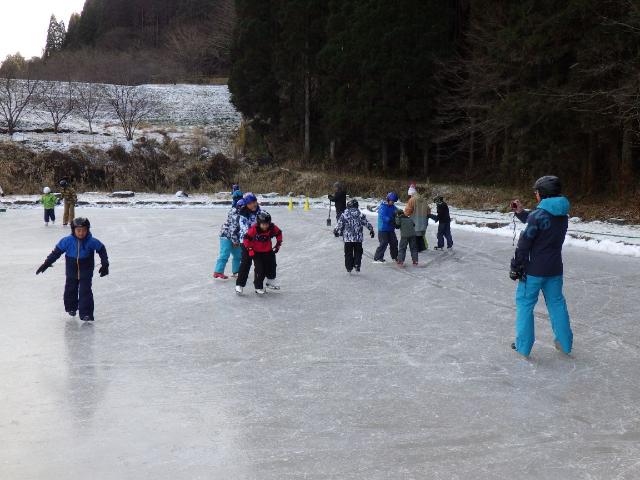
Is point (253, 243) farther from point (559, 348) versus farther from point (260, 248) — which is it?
point (559, 348)

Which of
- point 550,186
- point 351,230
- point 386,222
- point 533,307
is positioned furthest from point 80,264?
point 386,222

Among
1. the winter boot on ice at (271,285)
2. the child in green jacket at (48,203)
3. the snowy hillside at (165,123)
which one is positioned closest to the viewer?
the winter boot on ice at (271,285)

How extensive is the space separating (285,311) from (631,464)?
15.6 ft

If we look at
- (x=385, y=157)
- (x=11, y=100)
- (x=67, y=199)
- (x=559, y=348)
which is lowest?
(x=559, y=348)

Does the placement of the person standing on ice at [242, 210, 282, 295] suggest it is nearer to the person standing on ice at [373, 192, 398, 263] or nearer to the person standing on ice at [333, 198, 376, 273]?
the person standing on ice at [333, 198, 376, 273]

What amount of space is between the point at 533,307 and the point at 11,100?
42.2 metres

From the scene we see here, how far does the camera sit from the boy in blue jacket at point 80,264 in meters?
7.09

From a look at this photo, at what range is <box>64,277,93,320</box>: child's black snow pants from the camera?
7129 mm

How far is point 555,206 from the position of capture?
5469 millimetres

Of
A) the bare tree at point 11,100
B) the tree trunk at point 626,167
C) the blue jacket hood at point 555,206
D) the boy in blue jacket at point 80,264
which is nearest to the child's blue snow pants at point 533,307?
the blue jacket hood at point 555,206

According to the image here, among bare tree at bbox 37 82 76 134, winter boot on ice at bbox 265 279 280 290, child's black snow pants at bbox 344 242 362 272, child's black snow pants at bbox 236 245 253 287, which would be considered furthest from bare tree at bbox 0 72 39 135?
child's black snow pants at bbox 236 245 253 287

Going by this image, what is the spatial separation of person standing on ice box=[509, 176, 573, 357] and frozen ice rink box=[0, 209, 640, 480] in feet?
1.11

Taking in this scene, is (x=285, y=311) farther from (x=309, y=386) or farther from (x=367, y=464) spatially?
(x=367, y=464)

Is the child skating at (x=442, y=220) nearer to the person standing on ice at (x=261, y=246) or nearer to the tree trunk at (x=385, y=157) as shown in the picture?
the person standing on ice at (x=261, y=246)
